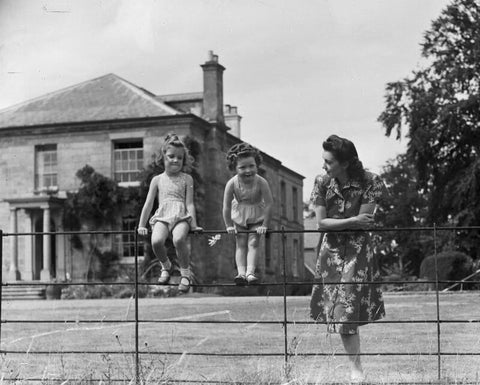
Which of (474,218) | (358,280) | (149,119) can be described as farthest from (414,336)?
(149,119)

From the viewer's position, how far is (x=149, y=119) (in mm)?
35188

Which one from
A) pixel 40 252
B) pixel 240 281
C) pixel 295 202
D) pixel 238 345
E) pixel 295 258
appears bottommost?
pixel 238 345

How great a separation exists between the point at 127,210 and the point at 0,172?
19.9 feet

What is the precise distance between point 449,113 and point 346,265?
90.5 feet

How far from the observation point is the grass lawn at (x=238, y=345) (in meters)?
6.93

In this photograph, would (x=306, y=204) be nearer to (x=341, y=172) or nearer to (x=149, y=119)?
(x=149, y=119)

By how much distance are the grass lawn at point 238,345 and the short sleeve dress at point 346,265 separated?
0.33m

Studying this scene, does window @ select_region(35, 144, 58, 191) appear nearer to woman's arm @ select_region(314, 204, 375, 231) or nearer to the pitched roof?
the pitched roof

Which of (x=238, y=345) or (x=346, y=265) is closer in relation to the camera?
(x=346, y=265)

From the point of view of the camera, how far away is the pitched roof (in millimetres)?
35906

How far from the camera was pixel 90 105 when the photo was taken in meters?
36.9

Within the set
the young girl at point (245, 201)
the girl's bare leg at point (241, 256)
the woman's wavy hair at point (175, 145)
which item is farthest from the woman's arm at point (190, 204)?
the girl's bare leg at point (241, 256)

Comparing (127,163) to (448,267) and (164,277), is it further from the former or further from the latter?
(164,277)

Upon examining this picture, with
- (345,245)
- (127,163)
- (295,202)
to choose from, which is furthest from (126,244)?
(345,245)
